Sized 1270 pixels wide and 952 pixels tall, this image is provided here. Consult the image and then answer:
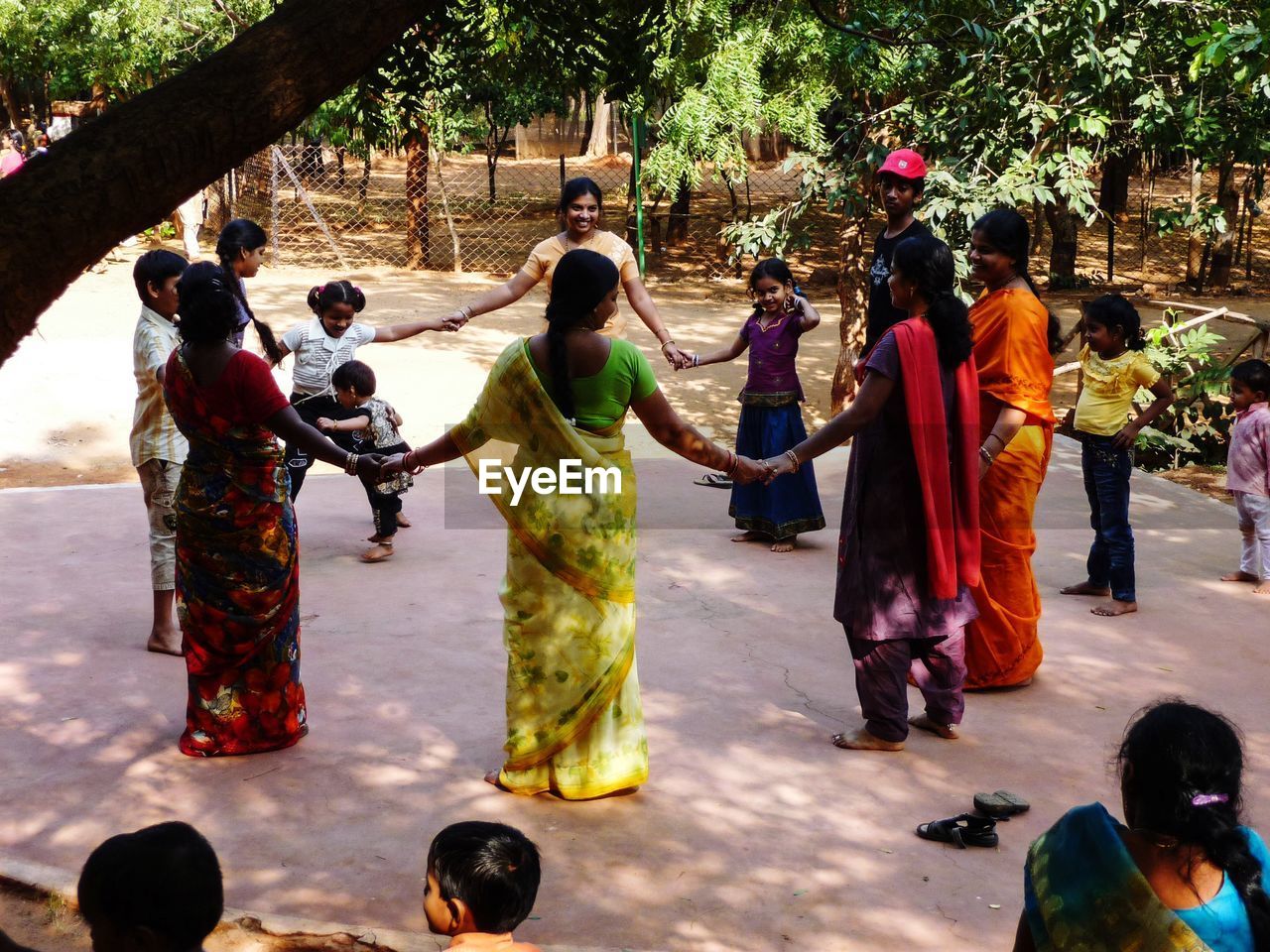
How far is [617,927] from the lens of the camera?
3463mm

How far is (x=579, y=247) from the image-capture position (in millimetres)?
6449

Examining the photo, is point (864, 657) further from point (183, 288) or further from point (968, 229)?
point (968, 229)

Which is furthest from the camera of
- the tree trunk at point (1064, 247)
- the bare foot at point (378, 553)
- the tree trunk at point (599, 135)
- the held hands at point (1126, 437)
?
the tree trunk at point (599, 135)

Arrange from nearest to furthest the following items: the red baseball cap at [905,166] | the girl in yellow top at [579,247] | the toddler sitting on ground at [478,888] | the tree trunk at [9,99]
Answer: the toddler sitting on ground at [478,888]
the red baseball cap at [905,166]
the girl in yellow top at [579,247]
the tree trunk at [9,99]

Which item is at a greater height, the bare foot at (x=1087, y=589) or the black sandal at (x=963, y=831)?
the bare foot at (x=1087, y=589)

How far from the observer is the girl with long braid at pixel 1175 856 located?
218cm

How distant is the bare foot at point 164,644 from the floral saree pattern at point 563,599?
1921mm

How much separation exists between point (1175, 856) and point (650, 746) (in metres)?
2.63

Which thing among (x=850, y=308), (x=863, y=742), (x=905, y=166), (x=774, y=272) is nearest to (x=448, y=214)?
(x=850, y=308)

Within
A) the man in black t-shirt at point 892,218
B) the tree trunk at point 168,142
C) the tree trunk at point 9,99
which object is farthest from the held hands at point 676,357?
the tree trunk at point 9,99

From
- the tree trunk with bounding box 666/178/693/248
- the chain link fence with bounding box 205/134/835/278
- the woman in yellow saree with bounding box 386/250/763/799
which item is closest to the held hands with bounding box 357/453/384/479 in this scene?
the woman in yellow saree with bounding box 386/250/763/799

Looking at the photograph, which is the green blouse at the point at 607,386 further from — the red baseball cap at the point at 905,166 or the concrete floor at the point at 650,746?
the red baseball cap at the point at 905,166

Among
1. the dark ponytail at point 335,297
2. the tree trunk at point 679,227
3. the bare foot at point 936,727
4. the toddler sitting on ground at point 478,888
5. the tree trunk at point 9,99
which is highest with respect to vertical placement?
the tree trunk at point 9,99

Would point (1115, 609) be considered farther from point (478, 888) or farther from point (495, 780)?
point (478, 888)
